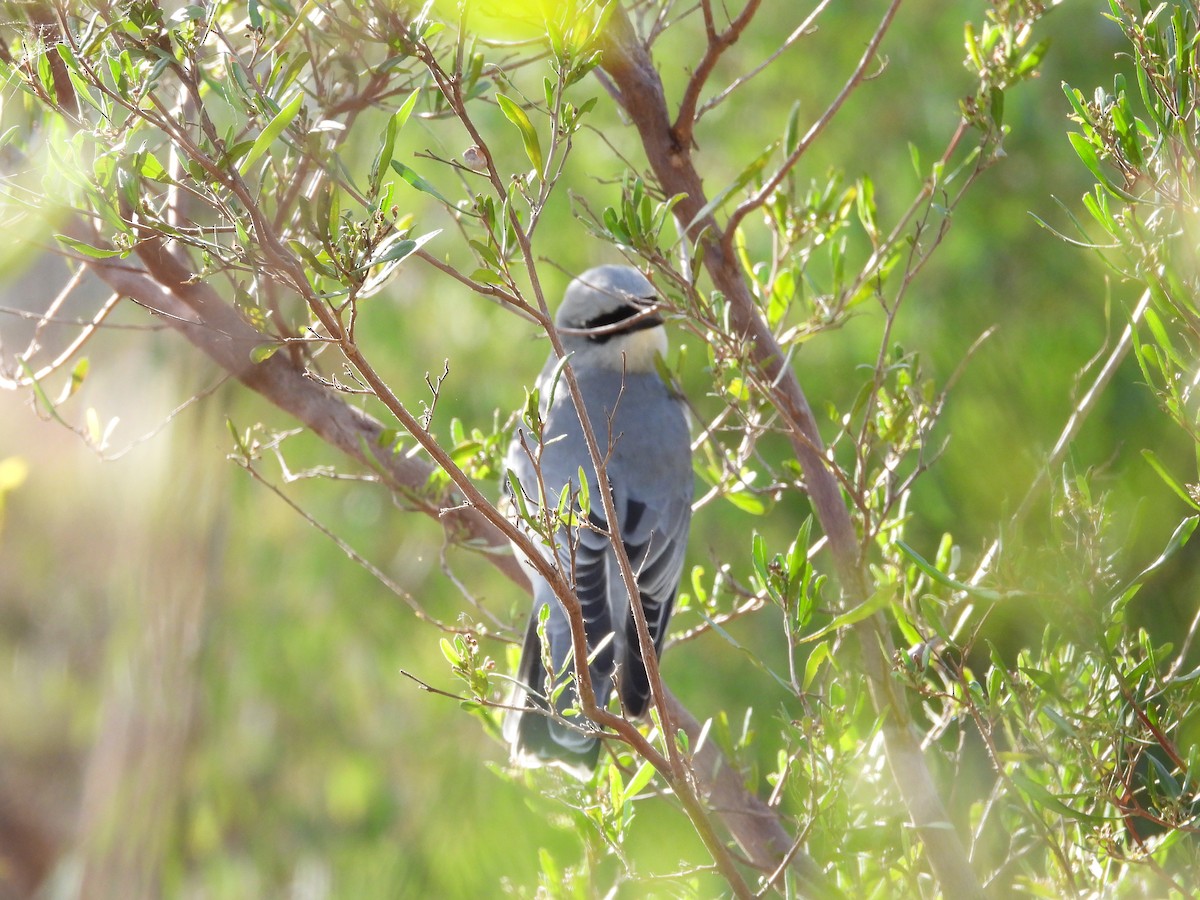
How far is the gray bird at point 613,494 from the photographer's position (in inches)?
61.9

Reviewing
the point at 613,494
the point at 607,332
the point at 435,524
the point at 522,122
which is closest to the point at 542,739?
the point at 613,494

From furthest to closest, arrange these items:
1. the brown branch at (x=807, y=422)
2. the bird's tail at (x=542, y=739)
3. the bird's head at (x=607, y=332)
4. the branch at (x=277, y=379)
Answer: the bird's head at (x=607, y=332), the bird's tail at (x=542, y=739), the branch at (x=277, y=379), the brown branch at (x=807, y=422)


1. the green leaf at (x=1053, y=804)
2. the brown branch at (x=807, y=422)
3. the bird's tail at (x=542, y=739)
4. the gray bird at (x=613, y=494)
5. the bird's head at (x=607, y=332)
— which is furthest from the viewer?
the bird's head at (x=607, y=332)

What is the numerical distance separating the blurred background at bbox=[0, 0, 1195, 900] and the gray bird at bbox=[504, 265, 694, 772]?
0.11m

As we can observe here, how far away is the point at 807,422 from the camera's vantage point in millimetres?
1097

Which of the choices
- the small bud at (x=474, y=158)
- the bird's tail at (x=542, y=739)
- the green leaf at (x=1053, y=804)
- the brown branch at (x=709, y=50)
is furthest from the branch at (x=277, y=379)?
the green leaf at (x=1053, y=804)

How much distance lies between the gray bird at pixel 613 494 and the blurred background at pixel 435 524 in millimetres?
110

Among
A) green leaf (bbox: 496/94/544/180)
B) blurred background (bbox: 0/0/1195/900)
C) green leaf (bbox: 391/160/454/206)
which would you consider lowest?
blurred background (bbox: 0/0/1195/900)

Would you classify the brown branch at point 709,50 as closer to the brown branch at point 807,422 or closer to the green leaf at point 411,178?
the brown branch at point 807,422

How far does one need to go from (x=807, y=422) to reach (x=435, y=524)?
2.39 meters

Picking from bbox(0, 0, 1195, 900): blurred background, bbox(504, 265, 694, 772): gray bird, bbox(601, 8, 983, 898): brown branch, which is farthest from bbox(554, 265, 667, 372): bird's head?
bbox(601, 8, 983, 898): brown branch

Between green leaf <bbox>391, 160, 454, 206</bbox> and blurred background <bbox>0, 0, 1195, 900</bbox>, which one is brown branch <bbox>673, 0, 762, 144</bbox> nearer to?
green leaf <bbox>391, 160, 454, 206</bbox>

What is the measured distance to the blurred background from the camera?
167cm

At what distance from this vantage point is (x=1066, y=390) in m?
1.49
